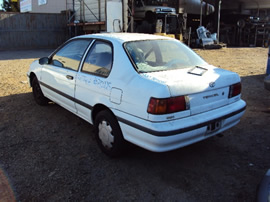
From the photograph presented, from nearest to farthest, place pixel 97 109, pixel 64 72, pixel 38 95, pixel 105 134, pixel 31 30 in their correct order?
1. pixel 105 134
2. pixel 97 109
3. pixel 64 72
4. pixel 38 95
5. pixel 31 30

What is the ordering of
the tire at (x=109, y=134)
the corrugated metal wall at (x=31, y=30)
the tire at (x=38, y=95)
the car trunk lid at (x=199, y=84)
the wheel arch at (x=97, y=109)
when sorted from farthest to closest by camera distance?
the corrugated metal wall at (x=31, y=30), the tire at (x=38, y=95), the wheel arch at (x=97, y=109), the tire at (x=109, y=134), the car trunk lid at (x=199, y=84)

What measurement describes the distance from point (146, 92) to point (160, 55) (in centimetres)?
108

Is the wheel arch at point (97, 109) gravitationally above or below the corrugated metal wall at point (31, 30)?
below

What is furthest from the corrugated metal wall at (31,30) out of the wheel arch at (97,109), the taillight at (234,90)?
the taillight at (234,90)

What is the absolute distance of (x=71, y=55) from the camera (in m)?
4.33

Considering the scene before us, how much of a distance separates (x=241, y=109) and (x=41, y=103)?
12.6 ft

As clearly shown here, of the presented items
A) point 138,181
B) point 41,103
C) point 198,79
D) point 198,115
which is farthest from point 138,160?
point 41,103

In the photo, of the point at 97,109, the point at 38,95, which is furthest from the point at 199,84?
the point at 38,95

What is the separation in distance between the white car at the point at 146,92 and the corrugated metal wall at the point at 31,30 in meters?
16.9

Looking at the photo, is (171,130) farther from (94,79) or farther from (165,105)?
(94,79)

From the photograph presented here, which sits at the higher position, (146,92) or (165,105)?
(146,92)

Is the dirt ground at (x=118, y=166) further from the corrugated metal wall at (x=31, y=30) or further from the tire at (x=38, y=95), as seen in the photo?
the corrugated metal wall at (x=31, y=30)

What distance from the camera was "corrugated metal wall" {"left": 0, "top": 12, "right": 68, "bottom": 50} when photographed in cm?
A: 1884

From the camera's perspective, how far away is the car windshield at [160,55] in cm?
339
